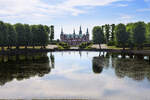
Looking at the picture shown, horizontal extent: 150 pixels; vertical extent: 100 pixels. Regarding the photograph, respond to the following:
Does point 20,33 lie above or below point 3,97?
above

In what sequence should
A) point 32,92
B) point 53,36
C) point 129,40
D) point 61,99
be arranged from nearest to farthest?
point 61,99 → point 32,92 → point 129,40 → point 53,36

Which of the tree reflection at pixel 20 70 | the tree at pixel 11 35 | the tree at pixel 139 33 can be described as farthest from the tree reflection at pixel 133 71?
the tree at pixel 11 35

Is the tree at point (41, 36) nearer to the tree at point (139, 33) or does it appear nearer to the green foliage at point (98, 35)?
the green foliage at point (98, 35)

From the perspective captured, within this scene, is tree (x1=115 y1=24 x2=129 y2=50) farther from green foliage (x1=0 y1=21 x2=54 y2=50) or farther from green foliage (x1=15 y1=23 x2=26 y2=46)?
green foliage (x1=15 y1=23 x2=26 y2=46)

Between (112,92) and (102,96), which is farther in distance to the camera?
(112,92)

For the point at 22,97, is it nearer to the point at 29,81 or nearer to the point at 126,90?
the point at 29,81

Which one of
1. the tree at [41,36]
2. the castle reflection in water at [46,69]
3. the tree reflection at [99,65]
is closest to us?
the castle reflection in water at [46,69]

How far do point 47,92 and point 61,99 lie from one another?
11.5ft

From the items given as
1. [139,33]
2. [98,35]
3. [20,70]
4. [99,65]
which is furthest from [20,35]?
[20,70]

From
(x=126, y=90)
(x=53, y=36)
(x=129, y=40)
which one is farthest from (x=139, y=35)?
(x=53, y=36)

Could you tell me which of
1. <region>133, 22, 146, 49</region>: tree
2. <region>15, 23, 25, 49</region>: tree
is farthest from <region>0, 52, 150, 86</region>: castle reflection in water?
<region>15, 23, 25, 49</region>: tree

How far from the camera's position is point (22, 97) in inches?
806

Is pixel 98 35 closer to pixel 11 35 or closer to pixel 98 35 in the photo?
pixel 98 35

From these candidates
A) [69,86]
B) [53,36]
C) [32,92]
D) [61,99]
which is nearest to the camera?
[61,99]
